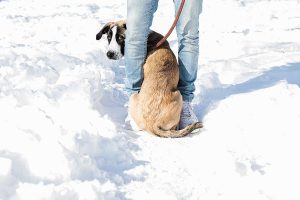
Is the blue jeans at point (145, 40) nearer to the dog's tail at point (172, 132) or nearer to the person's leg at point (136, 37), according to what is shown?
the person's leg at point (136, 37)

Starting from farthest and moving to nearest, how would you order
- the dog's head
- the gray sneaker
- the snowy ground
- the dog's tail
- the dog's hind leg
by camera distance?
the dog's head < the gray sneaker < the dog's hind leg < the dog's tail < the snowy ground

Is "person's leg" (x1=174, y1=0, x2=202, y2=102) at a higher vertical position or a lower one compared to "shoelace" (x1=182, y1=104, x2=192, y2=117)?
higher

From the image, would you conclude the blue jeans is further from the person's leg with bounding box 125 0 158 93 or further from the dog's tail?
the dog's tail

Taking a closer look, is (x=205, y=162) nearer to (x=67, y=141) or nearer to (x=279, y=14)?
(x=67, y=141)

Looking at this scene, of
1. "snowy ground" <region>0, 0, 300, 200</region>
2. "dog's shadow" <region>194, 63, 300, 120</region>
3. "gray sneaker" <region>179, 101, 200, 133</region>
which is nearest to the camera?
"snowy ground" <region>0, 0, 300, 200</region>

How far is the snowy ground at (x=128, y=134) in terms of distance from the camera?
2.68 meters

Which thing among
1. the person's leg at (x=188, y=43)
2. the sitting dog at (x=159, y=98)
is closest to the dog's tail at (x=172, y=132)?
the sitting dog at (x=159, y=98)

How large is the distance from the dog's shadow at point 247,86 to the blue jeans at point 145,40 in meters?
0.32

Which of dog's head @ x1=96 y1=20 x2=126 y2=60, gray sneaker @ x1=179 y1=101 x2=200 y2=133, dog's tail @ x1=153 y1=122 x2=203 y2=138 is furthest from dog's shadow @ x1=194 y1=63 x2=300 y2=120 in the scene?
dog's head @ x1=96 y1=20 x2=126 y2=60

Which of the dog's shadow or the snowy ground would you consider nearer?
the snowy ground

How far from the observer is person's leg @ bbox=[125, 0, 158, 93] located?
12.5ft

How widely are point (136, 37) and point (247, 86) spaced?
1.59 m

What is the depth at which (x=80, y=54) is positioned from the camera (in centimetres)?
606

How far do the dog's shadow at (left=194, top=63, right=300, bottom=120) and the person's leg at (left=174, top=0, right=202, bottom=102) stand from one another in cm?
32
